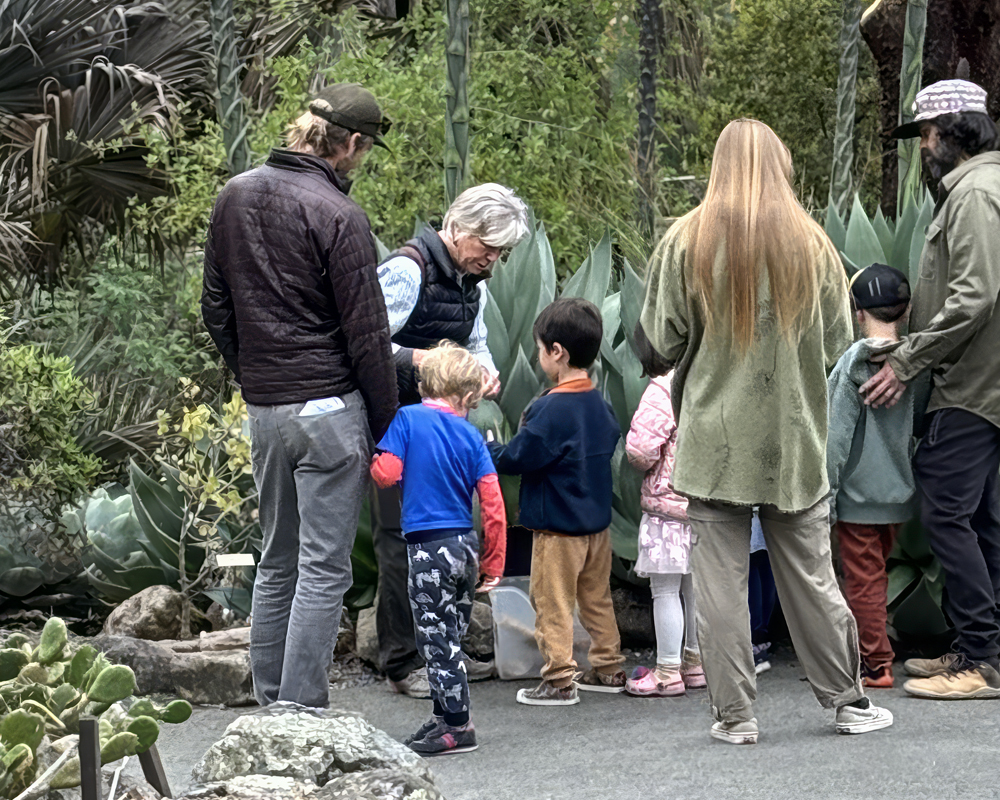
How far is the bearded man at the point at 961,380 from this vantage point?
430cm

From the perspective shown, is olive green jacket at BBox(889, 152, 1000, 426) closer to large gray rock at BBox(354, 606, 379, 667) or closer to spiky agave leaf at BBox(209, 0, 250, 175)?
large gray rock at BBox(354, 606, 379, 667)

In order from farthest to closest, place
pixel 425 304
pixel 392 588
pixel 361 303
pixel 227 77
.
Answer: pixel 227 77, pixel 392 588, pixel 425 304, pixel 361 303

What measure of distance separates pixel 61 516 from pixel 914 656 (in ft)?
12.1

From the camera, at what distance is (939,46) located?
7934 millimetres

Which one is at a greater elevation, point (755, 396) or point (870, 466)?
point (755, 396)

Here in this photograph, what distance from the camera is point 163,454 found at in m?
6.43

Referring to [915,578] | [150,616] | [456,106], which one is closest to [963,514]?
[915,578]

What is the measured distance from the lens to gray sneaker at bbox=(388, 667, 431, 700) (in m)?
4.76

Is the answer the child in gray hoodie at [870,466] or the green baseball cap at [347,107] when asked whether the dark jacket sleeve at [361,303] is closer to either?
the green baseball cap at [347,107]

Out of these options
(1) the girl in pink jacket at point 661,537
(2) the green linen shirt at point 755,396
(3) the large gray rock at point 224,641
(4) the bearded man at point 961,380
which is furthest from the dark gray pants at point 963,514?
(3) the large gray rock at point 224,641

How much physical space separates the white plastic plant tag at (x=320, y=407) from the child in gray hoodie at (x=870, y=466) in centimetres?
167

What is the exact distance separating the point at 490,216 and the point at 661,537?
1223 millimetres

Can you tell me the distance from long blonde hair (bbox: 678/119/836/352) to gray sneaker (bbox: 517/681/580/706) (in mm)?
1425

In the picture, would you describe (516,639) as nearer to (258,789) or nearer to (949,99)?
(258,789)
